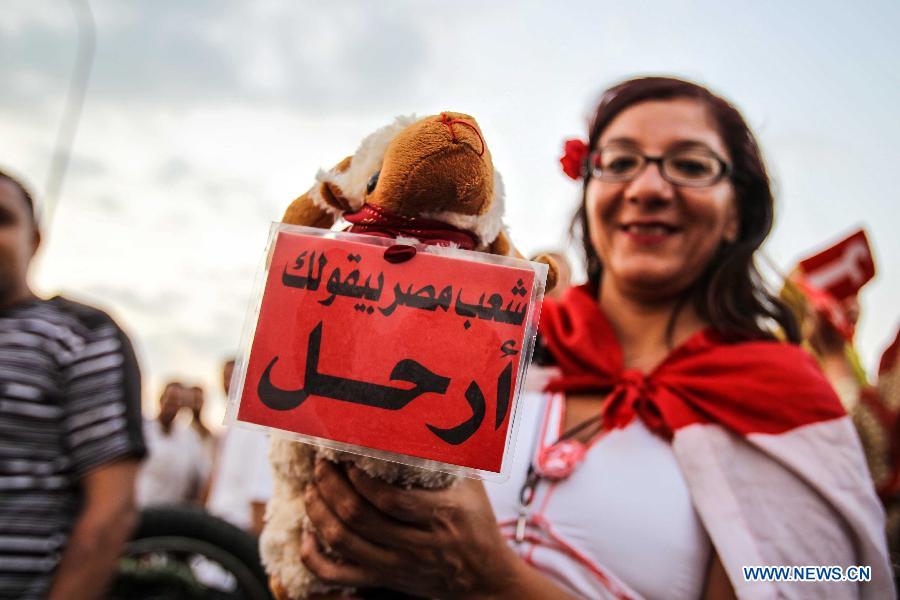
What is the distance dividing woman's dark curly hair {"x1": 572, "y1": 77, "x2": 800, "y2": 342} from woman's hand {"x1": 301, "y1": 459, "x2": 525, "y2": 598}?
76 cm

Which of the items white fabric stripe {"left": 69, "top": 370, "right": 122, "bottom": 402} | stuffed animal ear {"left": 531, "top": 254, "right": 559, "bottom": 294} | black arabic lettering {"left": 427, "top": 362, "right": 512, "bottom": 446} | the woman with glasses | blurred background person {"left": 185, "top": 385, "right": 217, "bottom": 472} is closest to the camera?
black arabic lettering {"left": 427, "top": 362, "right": 512, "bottom": 446}

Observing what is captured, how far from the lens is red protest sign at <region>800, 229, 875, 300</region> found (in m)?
3.08

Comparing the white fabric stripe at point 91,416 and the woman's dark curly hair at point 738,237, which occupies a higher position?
the woman's dark curly hair at point 738,237

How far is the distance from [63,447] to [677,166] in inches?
67.4

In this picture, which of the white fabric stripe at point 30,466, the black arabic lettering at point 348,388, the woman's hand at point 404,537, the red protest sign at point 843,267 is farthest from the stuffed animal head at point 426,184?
the red protest sign at point 843,267

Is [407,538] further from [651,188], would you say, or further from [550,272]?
[651,188]

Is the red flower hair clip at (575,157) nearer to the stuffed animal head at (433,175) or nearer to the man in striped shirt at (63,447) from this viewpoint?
the stuffed animal head at (433,175)

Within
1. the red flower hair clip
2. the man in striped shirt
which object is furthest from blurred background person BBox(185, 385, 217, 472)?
the red flower hair clip

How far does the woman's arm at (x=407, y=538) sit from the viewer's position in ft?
3.28

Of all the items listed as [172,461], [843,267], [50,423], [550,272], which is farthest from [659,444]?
[172,461]

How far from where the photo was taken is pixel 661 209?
1.53 meters

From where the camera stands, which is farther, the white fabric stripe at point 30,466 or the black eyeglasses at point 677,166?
the white fabric stripe at point 30,466

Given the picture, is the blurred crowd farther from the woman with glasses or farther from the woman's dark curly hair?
the woman's dark curly hair

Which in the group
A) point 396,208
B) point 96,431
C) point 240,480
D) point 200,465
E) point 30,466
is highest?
point 396,208
